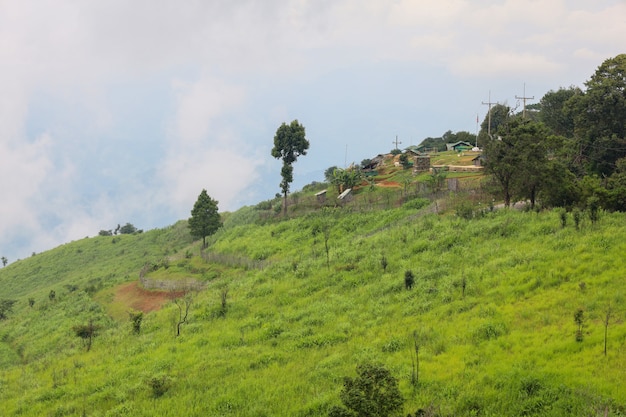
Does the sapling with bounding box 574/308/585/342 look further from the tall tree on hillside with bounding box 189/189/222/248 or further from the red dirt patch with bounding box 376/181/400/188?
the tall tree on hillside with bounding box 189/189/222/248

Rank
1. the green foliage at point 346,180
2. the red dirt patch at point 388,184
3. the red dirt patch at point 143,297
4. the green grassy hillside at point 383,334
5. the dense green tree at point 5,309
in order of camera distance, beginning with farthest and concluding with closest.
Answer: the green foliage at point 346,180 < the red dirt patch at point 388,184 < the dense green tree at point 5,309 < the red dirt patch at point 143,297 < the green grassy hillside at point 383,334

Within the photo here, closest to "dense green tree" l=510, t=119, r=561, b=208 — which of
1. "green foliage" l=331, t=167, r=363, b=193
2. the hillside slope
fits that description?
the hillside slope

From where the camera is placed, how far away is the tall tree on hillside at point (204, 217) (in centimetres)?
5366

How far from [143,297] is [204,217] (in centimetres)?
1568

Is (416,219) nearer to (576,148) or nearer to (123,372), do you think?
(576,148)

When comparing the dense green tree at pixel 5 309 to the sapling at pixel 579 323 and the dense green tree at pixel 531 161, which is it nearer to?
the dense green tree at pixel 531 161

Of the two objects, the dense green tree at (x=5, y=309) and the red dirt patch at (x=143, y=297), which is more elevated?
the red dirt patch at (x=143, y=297)

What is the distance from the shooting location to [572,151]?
4559 cm

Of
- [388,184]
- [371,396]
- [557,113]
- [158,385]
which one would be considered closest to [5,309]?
[158,385]

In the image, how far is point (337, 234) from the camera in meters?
41.2

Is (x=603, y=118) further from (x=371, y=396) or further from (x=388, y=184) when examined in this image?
(x=371, y=396)

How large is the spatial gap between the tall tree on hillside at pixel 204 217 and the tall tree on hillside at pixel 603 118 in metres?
38.0

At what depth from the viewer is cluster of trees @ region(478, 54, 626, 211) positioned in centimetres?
3109

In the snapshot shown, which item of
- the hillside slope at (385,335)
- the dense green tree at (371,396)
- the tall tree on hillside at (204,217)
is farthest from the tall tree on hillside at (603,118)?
the dense green tree at (371,396)
